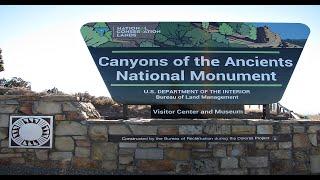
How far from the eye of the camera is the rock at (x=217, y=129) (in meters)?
8.15

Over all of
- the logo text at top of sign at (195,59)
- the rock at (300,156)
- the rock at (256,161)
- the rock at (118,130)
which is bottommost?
the rock at (256,161)

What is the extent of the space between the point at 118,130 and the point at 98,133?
16.0 inches

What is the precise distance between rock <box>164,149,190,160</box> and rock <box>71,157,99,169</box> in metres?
1.44

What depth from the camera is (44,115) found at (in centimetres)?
815

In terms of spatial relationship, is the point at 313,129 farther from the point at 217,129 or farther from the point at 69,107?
the point at 69,107

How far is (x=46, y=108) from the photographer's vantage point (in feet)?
26.9

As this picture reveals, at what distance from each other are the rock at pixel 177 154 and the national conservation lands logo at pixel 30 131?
2381mm

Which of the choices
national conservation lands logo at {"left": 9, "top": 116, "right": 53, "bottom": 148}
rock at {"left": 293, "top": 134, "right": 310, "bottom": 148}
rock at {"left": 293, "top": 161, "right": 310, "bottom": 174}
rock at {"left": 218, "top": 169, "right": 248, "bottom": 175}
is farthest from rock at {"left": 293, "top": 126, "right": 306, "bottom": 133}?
national conservation lands logo at {"left": 9, "top": 116, "right": 53, "bottom": 148}

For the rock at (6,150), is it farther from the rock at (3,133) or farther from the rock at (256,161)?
the rock at (256,161)

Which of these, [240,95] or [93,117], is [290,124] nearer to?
[240,95]

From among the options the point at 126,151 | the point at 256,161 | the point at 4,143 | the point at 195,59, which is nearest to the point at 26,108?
the point at 4,143

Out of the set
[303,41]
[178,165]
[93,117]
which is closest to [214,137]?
[178,165]

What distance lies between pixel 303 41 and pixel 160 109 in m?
3.64

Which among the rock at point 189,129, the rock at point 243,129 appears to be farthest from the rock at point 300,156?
the rock at point 189,129
